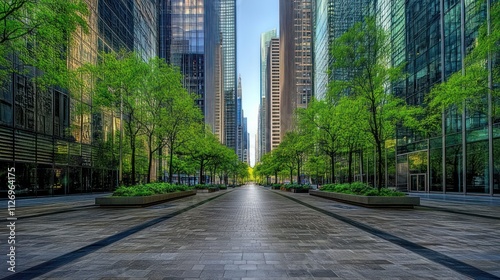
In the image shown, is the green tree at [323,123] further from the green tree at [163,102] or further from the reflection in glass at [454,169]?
the reflection in glass at [454,169]

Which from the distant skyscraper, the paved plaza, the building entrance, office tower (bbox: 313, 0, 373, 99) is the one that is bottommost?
the building entrance

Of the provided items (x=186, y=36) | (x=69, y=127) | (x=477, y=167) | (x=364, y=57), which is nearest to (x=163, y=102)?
(x=69, y=127)

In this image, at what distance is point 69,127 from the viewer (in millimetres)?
35969

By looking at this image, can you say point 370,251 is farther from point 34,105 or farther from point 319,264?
point 34,105

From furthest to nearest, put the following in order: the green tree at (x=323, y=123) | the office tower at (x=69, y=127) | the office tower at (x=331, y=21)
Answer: the office tower at (x=331, y=21) → the green tree at (x=323, y=123) → the office tower at (x=69, y=127)

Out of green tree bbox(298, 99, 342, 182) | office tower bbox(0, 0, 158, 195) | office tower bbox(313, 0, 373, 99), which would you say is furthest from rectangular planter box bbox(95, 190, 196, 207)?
office tower bbox(313, 0, 373, 99)

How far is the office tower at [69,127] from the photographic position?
90.7ft

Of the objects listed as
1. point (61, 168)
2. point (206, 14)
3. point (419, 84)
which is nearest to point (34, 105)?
point (61, 168)

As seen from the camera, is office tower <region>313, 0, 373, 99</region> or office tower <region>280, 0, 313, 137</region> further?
office tower <region>280, 0, 313, 137</region>

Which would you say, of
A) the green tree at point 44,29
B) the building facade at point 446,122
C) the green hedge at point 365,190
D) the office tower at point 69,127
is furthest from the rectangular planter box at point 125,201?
the building facade at point 446,122

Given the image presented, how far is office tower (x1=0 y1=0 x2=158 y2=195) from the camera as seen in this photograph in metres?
27.6

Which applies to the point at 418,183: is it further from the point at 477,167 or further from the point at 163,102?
the point at 163,102

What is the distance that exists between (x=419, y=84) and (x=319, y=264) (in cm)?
4153

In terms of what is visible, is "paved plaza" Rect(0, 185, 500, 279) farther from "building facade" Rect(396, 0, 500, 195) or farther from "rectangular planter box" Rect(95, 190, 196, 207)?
"building facade" Rect(396, 0, 500, 195)
